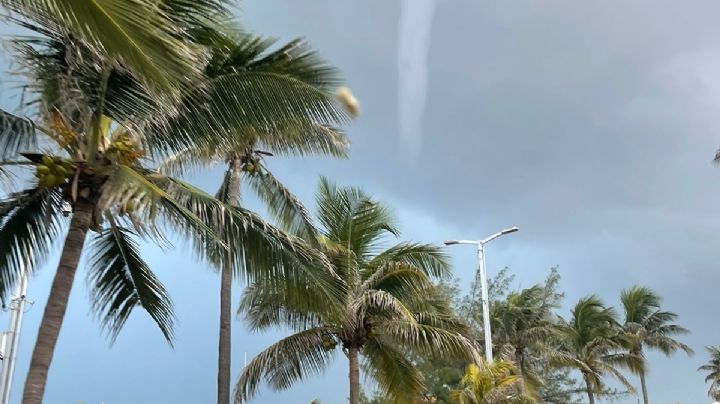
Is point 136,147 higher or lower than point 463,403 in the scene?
higher

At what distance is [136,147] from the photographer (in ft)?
28.3

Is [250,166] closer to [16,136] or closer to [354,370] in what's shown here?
[354,370]

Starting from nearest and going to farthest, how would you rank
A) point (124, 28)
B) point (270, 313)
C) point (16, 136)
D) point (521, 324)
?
point (124, 28) → point (16, 136) → point (270, 313) → point (521, 324)

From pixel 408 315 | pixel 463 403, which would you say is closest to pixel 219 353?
pixel 408 315

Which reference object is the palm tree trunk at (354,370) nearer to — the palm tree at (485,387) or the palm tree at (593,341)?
the palm tree at (485,387)

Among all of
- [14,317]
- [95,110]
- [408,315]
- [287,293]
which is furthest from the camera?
[14,317]

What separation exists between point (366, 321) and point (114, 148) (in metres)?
9.43

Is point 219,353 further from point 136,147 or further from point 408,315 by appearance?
point 136,147

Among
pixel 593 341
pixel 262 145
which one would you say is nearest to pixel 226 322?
pixel 262 145

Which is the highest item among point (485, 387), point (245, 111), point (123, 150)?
point (245, 111)

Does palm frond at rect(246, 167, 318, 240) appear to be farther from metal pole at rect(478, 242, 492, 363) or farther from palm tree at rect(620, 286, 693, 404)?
palm tree at rect(620, 286, 693, 404)

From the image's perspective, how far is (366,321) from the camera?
1672cm

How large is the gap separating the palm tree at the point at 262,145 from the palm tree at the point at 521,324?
16236mm

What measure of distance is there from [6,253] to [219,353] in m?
7.05
